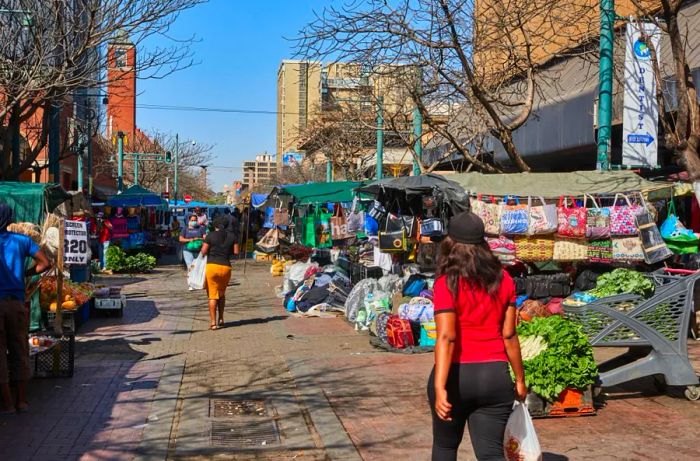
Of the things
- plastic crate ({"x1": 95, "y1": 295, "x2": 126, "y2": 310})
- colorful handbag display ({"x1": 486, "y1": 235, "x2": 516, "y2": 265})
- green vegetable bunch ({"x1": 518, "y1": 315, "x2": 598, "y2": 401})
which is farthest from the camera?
plastic crate ({"x1": 95, "y1": 295, "x2": 126, "y2": 310})

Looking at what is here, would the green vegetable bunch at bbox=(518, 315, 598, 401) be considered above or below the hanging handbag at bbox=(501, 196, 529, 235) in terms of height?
below

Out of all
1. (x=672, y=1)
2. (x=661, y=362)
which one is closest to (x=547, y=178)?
(x=672, y=1)

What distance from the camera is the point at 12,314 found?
643 centimetres

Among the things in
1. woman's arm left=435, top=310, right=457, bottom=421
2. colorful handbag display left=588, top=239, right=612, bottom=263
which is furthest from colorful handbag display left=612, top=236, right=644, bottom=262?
woman's arm left=435, top=310, right=457, bottom=421

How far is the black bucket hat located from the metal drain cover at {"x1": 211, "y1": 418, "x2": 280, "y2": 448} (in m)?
2.88

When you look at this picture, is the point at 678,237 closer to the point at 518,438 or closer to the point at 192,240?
the point at 518,438

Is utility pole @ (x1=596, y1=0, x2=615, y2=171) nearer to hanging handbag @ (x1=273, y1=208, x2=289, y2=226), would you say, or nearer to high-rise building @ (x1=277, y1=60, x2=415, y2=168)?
high-rise building @ (x1=277, y1=60, x2=415, y2=168)

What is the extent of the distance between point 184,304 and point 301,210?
16.5ft

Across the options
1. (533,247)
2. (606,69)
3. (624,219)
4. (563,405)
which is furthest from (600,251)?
(563,405)

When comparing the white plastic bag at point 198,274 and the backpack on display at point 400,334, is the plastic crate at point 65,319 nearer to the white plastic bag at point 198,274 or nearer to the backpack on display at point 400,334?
the white plastic bag at point 198,274

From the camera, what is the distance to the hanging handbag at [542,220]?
9.98m

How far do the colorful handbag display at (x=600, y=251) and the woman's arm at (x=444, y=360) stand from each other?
693 cm

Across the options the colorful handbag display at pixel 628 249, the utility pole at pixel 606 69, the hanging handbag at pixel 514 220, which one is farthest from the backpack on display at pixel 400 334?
the utility pole at pixel 606 69

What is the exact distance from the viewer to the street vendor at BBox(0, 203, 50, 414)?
640 centimetres
